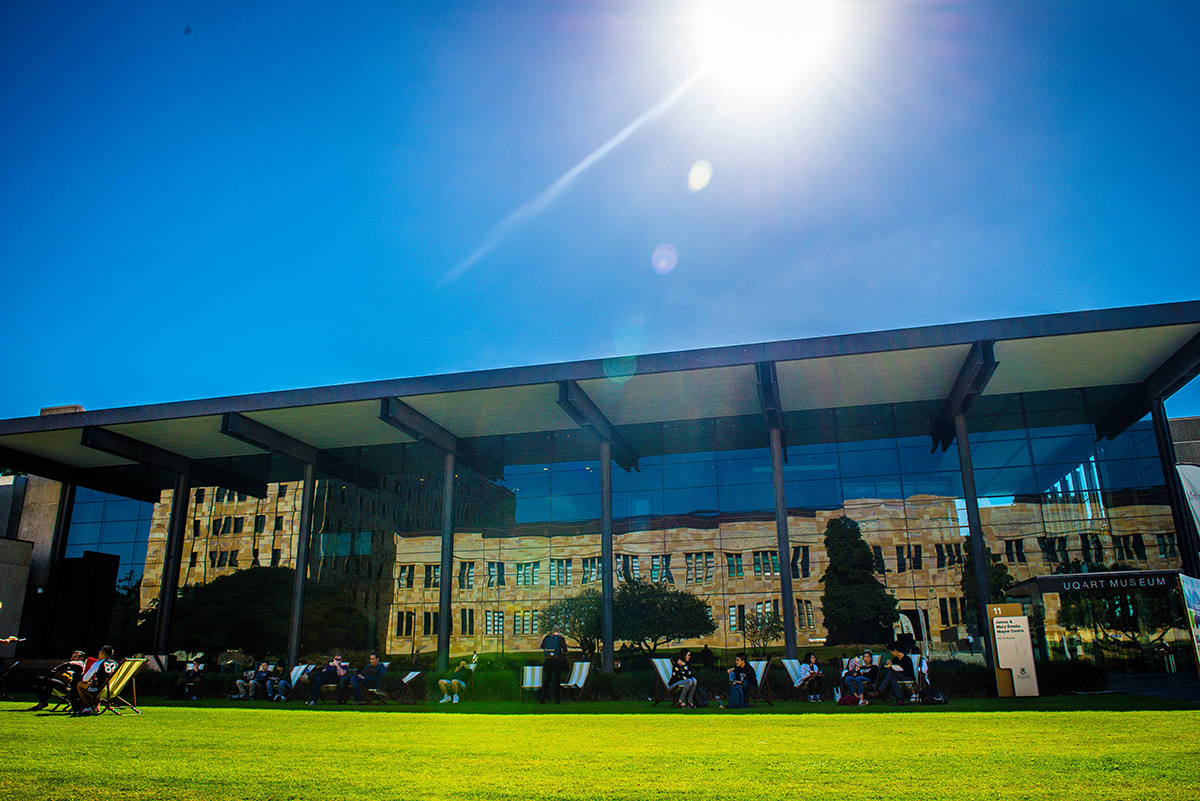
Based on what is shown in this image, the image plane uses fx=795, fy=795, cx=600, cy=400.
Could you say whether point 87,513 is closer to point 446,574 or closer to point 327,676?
point 446,574

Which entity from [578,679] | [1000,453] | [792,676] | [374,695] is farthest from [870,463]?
[374,695]

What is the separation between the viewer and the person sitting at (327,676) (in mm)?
17625

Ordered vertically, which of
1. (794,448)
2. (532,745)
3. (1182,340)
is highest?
(1182,340)

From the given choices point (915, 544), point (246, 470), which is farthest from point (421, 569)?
point (915, 544)

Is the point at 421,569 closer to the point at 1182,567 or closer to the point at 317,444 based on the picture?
the point at 317,444

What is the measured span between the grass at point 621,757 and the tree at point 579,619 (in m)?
10.1

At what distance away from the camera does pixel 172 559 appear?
84.0 ft

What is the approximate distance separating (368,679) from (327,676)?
1.70m

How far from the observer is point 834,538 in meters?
20.4

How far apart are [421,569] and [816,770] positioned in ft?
62.3

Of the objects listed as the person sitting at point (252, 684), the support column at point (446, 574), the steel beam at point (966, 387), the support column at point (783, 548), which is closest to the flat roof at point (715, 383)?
the steel beam at point (966, 387)

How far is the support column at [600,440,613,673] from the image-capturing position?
20594 mm

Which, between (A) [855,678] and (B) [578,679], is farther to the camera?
(B) [578,679]

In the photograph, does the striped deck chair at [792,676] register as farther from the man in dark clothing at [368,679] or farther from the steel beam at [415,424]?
the steel beam at [415,424]
